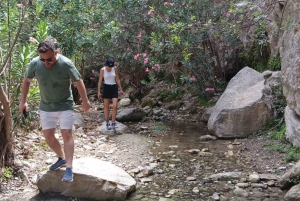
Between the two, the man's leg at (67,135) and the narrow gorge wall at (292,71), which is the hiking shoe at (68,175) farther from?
the narrow gorge wall at (292,71)

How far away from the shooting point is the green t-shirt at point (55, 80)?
13.2 ft

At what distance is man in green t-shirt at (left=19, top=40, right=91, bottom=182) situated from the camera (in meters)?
4.03

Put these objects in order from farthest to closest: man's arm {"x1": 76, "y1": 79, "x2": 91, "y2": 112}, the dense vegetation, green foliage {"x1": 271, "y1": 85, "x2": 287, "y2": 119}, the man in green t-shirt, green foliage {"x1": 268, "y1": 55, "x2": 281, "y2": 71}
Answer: green foliage {"x1": 268, "y1": 55, "x2": 281, "y2": 71}, the dense vegetation, green foliage {"x1": 271, "y1": 85, "x2": 287, "y2": 119}, man's arm {"x1": 76, "y1": 79, "x2": 91, "y2": 112}, the man in green t-shirt

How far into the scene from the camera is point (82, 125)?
27.1 ft

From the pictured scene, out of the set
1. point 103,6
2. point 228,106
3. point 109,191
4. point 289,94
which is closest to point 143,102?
point 103,6

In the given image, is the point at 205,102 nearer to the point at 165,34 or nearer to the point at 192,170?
the point at 165,34

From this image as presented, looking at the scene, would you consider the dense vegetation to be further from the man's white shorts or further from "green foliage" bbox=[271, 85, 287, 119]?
the man's white shorts

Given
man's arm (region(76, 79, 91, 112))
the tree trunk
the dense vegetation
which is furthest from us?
the dense vegetation

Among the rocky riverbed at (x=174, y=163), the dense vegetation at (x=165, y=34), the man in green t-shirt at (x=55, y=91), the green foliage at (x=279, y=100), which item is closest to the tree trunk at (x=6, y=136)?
the rocky riverbed at (x=174, y=163)

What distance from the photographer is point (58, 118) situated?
14.1 ft

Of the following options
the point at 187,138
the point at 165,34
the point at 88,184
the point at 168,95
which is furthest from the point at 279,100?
the point at 88,184

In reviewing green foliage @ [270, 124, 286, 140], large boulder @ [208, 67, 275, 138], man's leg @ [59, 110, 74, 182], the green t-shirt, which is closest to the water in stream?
large boulder @ [208, 67, 275, 138]

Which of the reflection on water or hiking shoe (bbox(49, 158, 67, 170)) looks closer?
hiking shoe (bbox(49, 158, 67, 170))

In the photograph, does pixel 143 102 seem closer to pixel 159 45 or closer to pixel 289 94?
pixel 159 45
